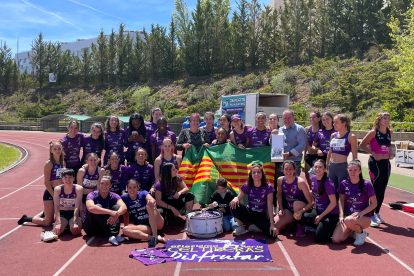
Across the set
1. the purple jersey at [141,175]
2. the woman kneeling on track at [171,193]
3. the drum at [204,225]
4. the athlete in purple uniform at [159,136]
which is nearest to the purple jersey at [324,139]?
the drum at [204,225]

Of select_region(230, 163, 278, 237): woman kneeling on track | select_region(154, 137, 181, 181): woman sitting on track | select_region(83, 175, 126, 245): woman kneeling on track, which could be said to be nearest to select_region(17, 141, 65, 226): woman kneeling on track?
select_region(83, 175, 126, 245): woman kneeling on track

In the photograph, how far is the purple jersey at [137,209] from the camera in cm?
602

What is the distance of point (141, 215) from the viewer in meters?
6.03

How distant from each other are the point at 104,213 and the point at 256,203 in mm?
2591

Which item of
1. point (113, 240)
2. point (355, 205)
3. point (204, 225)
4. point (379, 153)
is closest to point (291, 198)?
point (355, 205)

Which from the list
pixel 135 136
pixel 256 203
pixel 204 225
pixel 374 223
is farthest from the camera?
pixel 135 136

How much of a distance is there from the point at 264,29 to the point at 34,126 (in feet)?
118

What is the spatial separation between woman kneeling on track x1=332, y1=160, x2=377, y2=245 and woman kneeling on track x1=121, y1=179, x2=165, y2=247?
2.91m

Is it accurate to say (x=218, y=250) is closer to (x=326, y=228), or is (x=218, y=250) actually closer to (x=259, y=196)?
(x=259, y=196)

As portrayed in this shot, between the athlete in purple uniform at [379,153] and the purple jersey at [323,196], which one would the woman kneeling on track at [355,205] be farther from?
the athlete in purple uniform at [379,153]

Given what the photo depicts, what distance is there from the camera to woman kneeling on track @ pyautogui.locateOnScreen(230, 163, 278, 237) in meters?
6.02

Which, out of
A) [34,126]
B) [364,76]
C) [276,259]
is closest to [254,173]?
[276,259]

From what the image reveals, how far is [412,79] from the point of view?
2038 centimetres

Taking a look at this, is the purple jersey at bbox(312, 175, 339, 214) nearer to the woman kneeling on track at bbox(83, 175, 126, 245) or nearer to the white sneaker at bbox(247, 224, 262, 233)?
the white sneaker at bbox(247, 224, 262, 233)
